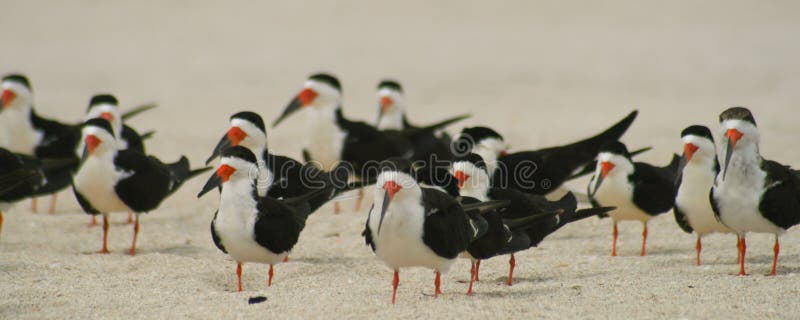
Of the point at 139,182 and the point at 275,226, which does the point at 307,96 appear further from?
the point at 275,226

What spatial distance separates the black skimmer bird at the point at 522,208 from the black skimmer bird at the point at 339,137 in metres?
2.67

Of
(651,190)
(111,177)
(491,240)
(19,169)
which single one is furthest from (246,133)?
(651,190)

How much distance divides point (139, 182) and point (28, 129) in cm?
281

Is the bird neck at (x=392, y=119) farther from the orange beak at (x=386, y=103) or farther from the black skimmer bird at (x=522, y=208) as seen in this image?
the black skimmer bird at (x=522, y=208)

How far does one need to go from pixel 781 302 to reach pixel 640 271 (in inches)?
46.2

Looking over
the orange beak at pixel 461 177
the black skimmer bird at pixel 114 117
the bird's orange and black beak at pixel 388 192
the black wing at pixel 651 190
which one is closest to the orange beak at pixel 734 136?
the black wing at pixel 651 190

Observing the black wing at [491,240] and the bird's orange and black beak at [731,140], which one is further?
the bird's orange and black beak at [731,140]

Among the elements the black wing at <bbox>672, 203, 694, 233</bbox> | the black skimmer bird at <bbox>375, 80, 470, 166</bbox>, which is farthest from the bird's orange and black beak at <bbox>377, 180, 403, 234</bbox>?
the black skimmer bird at <bbox>375, 80, 470, 166</bbox>

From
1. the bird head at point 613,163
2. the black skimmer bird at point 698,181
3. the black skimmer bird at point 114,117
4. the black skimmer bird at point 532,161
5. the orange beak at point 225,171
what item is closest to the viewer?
the orange beak at point 225,171

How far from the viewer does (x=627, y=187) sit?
6.94 metres

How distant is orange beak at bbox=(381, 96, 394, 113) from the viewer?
408 inches

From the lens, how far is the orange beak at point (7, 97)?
372 inches

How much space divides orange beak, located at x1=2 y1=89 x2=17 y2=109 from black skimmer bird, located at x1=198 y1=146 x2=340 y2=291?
4295 mm

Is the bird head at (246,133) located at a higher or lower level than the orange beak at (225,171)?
higher
